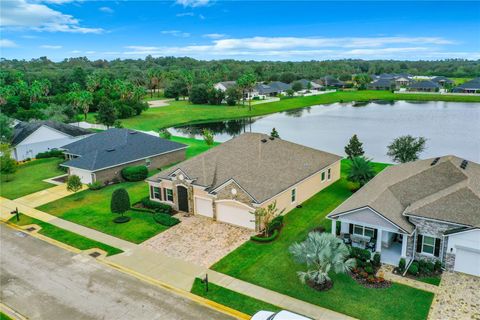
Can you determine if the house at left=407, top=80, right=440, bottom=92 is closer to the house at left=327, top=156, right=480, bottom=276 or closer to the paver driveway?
the house at left=327, top=156, right=480, bottom=276

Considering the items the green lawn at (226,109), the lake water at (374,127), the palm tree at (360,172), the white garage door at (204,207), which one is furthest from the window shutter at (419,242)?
the green lawn at (226,109)

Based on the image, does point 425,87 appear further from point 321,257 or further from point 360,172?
point 321,257

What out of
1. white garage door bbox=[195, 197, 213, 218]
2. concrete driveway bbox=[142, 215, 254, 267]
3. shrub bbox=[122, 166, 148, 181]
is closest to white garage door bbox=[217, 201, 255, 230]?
concrete driveway bbox=[142, 215, 254, 267]

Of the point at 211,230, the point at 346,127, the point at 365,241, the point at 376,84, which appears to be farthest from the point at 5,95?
the point at 376,84

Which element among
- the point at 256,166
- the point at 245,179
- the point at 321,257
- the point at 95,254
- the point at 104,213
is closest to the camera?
the point at 321,257

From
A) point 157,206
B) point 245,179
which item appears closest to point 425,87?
point 245,179

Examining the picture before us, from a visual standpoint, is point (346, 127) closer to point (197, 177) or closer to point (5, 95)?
point (197, 177)
